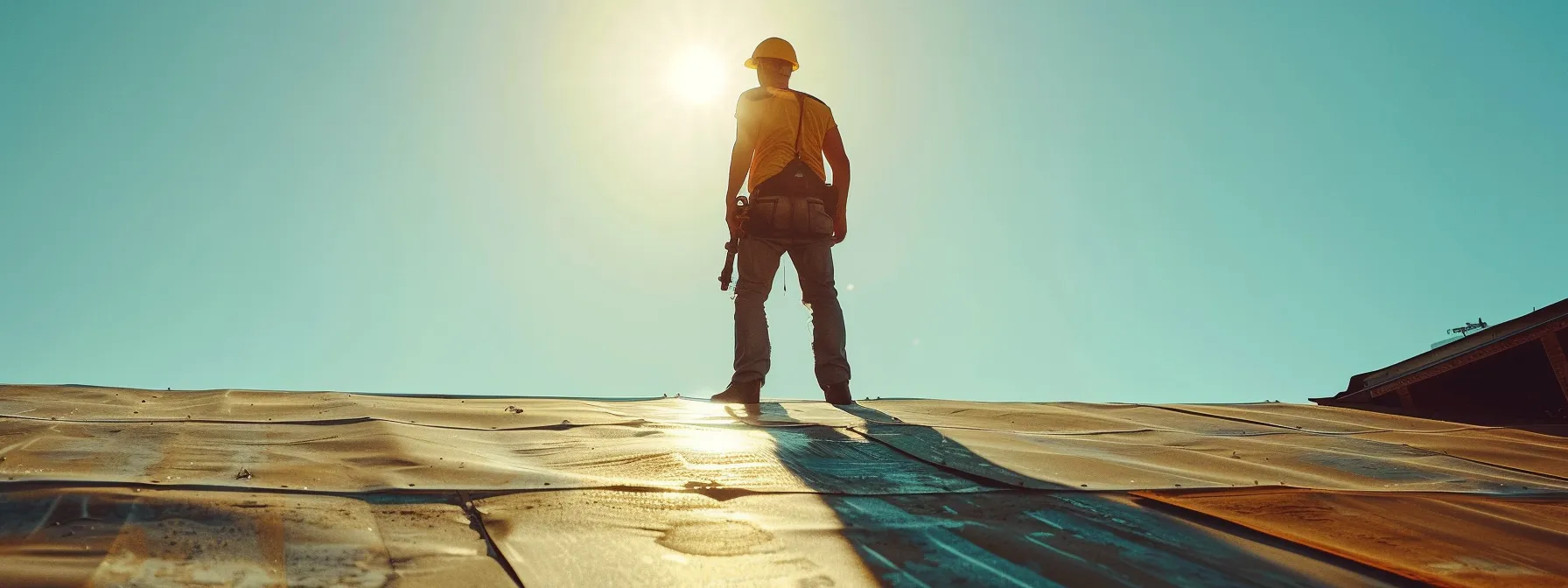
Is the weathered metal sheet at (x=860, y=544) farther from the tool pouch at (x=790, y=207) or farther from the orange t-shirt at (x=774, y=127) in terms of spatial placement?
the orange t-shirt at (x=774, y=127)

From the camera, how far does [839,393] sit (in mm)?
4184

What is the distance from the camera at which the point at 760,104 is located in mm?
4340

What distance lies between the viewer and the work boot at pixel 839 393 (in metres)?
4.16

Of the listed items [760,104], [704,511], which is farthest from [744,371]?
[704,511]

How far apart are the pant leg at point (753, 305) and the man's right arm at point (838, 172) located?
344mm


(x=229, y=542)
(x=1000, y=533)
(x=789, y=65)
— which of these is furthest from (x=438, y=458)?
(x=789, y=65)

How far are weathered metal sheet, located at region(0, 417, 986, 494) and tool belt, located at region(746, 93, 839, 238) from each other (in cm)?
178

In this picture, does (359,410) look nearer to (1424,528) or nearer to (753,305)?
(753,305)

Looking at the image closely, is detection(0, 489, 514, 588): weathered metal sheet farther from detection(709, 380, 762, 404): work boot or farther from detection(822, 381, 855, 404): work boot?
detection(822, 381, 855, 404): work boot

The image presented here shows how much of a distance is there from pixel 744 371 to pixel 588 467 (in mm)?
2024

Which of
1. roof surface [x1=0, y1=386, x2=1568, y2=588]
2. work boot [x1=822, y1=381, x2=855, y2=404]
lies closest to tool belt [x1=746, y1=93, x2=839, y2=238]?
work boot [x1=822, y1=381, x2=855, y2=404]

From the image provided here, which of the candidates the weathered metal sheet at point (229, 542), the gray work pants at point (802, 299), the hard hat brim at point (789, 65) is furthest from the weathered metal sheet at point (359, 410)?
the hard hat brim at point (789, 65)

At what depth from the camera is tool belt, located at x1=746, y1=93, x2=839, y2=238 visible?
4250mm

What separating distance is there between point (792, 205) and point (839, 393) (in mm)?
852
